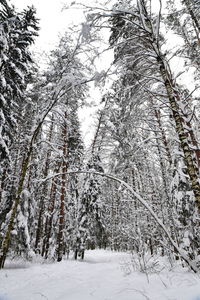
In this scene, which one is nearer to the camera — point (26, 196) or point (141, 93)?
point (141, 93)

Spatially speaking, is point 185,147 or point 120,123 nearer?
point 185,147

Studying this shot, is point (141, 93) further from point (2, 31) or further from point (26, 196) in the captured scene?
point (26, 196)

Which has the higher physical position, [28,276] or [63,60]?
[63,60]

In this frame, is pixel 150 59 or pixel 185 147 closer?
pixel 185 147

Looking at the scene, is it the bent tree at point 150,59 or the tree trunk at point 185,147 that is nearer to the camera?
the tree trunk at point 185,147

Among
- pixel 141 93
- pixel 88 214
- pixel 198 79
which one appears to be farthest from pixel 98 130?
pixel 141 93

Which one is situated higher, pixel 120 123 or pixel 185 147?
pixel 120 123

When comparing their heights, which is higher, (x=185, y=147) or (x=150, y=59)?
(x=150, y=59)

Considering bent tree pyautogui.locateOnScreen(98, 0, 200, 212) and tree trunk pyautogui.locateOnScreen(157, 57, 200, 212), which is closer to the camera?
tree trunk pyautogui.locateOnScreen(157, 57, 200, 212)

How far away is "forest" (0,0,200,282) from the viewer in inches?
163

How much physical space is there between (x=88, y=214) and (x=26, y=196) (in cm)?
600

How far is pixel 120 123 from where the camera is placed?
5.63 metres

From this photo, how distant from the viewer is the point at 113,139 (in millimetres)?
13008

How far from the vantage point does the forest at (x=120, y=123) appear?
414 centimetres
